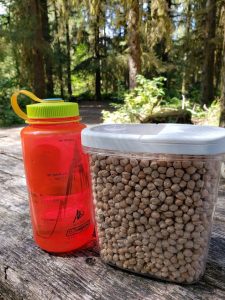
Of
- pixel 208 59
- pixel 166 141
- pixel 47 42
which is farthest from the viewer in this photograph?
pixel 47 42

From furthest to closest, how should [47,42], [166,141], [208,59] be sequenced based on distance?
[47,42]
[208,59]
[166,141]

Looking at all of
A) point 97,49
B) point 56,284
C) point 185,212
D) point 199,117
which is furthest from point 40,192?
point 97,49

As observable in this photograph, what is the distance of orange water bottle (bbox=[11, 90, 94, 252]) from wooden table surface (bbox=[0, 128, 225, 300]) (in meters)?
0.05

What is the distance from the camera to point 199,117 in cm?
656

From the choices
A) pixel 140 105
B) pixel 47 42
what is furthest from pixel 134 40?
pixel 47 42

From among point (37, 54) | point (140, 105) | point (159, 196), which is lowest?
point (140, 105)

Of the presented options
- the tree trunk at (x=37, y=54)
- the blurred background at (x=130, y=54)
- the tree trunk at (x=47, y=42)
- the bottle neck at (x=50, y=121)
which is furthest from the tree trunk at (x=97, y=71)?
the bottle neck at (x=50, y=121)

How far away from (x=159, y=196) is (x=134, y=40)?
20.0ft

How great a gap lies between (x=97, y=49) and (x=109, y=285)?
47.1ft

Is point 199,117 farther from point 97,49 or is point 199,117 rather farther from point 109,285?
point 97,49

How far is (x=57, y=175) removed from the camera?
661 mm

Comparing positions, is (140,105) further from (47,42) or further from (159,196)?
(159,196)

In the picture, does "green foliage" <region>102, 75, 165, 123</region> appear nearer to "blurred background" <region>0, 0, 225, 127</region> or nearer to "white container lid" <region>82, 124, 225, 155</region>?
"blurred background" <region>0, 0, 225, 127</region>

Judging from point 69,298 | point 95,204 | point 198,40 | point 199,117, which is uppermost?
point 198,40
